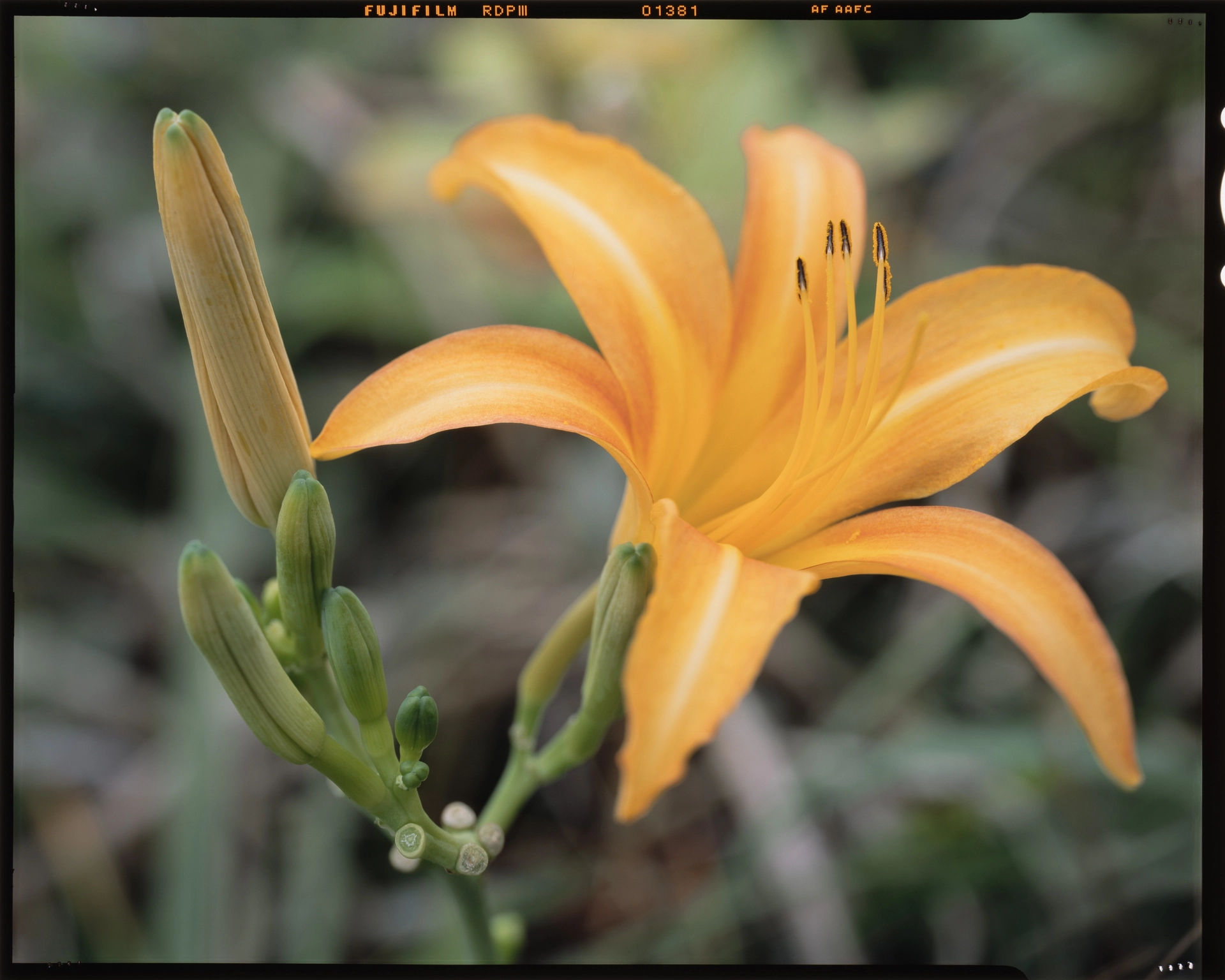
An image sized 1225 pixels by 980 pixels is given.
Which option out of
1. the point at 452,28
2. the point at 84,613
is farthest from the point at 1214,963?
the point at 84,613

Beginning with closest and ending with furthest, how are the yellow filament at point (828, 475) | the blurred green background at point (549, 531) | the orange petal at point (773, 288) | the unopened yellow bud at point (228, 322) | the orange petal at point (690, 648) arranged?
the orange petal at point (690, 648)
the unopened yellow bud at point (228, 322)
the yellow filament at point (828, 475)
the orange petal at point (773, 288)
the blurred green background at point (549, 531)

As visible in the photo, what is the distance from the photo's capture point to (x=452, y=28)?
1.01 metres

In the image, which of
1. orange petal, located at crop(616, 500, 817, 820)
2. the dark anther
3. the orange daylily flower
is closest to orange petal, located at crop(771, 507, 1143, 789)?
the orange daylily flower

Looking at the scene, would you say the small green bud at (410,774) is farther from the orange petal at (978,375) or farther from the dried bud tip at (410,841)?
the orange petal at (978,375)

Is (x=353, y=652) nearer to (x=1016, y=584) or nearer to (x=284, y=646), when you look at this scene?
(x=284, y=646)

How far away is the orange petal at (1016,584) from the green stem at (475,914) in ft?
1.30

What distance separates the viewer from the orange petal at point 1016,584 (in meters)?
0.57

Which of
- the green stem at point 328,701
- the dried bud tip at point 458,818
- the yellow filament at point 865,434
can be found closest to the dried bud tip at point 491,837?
the dried bud tip at point 458,818

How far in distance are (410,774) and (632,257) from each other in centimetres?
45

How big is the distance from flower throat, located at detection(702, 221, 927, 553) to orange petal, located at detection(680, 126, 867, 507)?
1.6 inches

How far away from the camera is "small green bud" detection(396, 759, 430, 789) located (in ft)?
2.39

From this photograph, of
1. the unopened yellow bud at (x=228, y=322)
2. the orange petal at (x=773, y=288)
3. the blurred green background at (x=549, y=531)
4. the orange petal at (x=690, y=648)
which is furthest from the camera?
the blurred green background at (x=549, y=531)

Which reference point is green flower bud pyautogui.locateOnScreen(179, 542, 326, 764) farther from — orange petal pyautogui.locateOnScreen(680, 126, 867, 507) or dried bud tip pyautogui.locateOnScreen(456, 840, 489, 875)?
orange petal pyautogui.locateOnScreen(680, 126, 867, 507)

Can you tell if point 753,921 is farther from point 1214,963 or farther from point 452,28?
point 452,28
